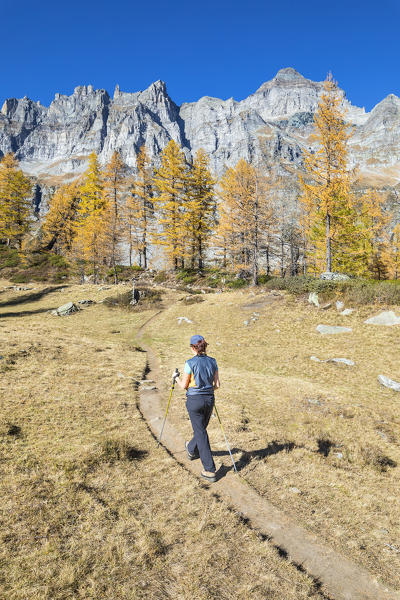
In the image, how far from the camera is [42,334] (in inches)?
682

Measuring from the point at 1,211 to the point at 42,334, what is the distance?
40.7 metres

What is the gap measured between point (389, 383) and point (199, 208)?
31.1 meters

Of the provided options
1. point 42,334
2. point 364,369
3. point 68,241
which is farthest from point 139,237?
point 364,369

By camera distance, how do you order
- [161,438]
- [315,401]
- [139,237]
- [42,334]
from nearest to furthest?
[161,438] < [315,401] < [42,334] < [139,237]

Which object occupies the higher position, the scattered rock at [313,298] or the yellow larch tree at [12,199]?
the yellow larch tree at [12,199]

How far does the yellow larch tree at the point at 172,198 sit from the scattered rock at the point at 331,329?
79.6 ft

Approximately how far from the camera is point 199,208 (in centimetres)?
3778

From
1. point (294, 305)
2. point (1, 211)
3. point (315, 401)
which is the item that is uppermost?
point (1, 211)

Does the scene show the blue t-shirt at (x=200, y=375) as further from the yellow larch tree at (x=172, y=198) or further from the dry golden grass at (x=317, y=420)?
the yellow larch tree at (x=172, y=198)

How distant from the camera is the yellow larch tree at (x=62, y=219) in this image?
50188 millimetres

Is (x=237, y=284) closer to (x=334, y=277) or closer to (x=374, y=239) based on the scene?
(x=334, y=277)

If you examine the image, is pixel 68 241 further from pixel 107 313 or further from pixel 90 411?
pixel 90 411

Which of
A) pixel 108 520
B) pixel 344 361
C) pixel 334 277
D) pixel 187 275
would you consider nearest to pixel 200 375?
pixel 108 520

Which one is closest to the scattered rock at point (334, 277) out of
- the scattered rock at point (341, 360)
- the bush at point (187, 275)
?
the scattered rock at point (341, 360)
